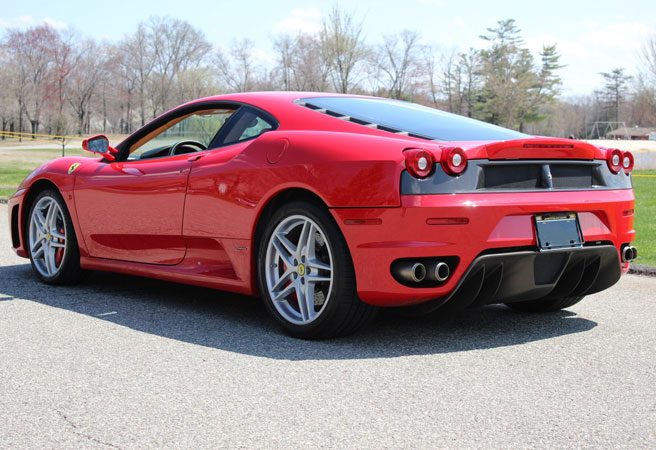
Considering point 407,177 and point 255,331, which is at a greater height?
point 407,177

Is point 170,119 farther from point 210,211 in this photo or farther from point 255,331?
point 255,331

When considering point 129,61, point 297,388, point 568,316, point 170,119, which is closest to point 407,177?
point 297,388

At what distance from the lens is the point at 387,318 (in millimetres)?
5164

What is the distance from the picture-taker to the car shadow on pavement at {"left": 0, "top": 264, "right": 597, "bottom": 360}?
4.44 metres

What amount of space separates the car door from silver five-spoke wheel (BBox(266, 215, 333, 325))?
83cm

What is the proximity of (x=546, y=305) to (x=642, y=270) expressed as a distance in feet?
7.04

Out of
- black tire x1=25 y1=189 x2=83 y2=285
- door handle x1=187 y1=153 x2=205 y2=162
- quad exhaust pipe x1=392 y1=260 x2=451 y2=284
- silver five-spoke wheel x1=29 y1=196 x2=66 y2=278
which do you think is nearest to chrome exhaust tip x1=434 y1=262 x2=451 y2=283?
quad exhaust pipe x1=392 y1=260 x2=451 y2=284

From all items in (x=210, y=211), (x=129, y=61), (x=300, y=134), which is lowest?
(x=210, y=211)

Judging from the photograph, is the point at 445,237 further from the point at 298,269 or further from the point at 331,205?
the point at 298,269

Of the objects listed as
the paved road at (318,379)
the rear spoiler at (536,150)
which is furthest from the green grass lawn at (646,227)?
the rear spoiler at (536,150)

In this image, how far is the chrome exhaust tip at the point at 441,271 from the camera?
413 centimetres

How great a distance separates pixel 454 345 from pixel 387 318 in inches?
29.0

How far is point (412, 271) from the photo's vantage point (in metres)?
4.12

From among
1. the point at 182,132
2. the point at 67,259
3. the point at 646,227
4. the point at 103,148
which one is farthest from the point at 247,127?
the point at 646,227
